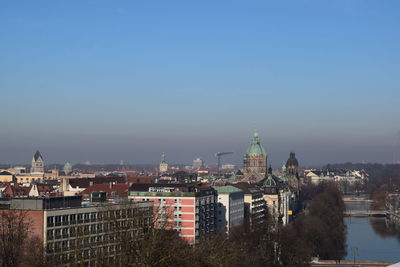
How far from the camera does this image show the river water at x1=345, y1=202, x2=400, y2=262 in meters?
Answer: 86.6

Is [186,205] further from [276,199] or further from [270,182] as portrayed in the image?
[270,182]

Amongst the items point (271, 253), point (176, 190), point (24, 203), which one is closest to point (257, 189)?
point (176, 190)

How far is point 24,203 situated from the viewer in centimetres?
5822

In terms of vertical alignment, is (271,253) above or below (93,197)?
below

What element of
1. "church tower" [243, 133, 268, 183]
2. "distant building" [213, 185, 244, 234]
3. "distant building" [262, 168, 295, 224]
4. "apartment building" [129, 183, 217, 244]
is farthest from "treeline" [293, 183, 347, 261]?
"church tower" [243, 133, 268, 183]

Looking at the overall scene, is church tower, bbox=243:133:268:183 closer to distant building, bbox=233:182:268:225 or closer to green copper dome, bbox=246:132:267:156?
green copper dome, bbox=246:132:267:156

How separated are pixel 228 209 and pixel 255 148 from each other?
72431 millimetres

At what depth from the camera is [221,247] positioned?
53469mm

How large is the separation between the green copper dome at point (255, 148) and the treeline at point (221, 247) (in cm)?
3877

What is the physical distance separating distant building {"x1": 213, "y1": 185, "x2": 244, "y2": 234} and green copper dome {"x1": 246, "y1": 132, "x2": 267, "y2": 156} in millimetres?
64414

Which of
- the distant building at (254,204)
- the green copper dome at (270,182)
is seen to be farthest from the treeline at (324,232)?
the green copper dome at (270,182)

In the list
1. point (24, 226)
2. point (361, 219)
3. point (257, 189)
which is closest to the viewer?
point (24, 226)

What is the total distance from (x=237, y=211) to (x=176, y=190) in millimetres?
19868

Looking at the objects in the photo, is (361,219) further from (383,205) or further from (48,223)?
(48,223)
